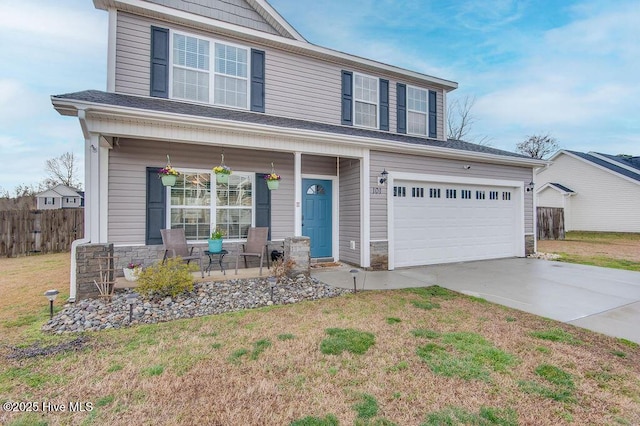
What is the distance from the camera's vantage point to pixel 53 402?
2.23 metres

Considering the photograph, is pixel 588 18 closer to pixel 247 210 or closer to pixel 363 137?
pixel 363 137

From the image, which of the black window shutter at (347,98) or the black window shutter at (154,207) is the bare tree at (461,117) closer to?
the black window shutter at (347,98)

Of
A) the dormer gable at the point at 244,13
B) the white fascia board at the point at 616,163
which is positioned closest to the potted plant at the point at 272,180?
the dormer gable at the point at 244,13

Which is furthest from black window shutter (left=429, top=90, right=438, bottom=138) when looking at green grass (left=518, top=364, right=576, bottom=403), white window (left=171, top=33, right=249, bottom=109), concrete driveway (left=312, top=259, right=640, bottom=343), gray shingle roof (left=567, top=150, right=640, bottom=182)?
gray shingle roof (left=567, top=150, right=640, bottom=182)

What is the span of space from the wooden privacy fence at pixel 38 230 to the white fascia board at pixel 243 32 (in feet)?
24.3

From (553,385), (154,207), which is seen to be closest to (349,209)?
(154,207)

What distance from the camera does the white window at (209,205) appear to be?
6473mm

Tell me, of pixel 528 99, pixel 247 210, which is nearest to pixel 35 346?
pixel 247 210

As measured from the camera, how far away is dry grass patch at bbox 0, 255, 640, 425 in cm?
211

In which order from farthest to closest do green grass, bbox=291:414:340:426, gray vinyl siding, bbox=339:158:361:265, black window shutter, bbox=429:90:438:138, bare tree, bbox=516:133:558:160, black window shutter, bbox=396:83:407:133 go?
bare tree, bbox=516:133:558:160, black window shutter, bbox=429:90:438:138, black window shutter, bbox=396:83:407:133, gray vinyl siding, bbox=339:158:361:265, green grass, bbox=291:414:340:426

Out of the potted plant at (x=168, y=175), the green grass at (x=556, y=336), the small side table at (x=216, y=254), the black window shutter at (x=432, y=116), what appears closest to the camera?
the green grass at (x=556, y=336)

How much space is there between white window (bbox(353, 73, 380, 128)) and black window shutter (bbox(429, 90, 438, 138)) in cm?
207

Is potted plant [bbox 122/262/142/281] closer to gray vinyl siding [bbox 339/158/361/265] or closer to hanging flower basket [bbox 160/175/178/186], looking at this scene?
hanging flower basket [bbox 160/175/178/186]

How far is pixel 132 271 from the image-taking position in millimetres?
5531
